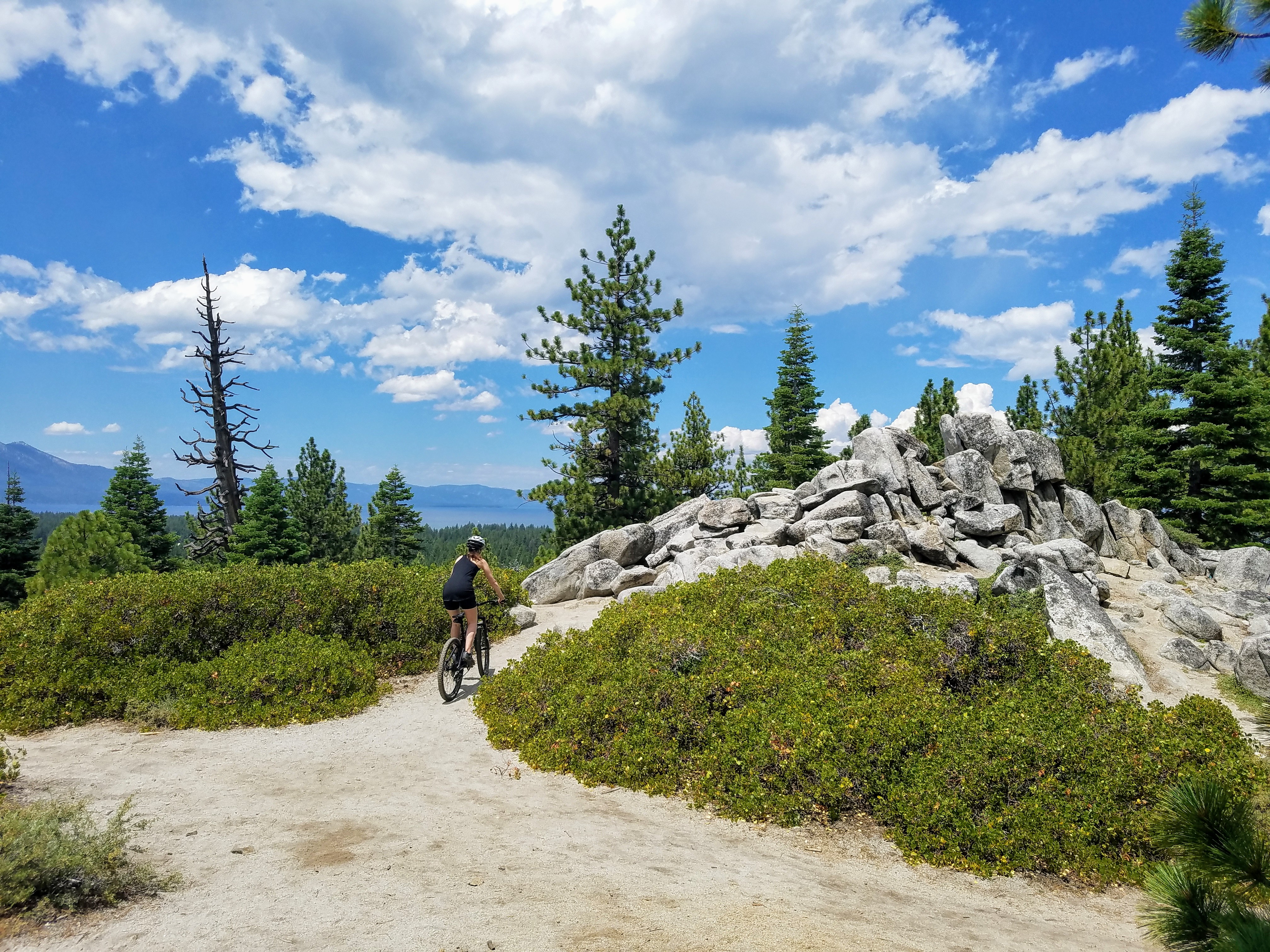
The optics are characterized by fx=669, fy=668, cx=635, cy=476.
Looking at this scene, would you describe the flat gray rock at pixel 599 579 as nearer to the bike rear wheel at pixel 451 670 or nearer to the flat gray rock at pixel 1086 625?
the bike rear wheel at pixel 451 670

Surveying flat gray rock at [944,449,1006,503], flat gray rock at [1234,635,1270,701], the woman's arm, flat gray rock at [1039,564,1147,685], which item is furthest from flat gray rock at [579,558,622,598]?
flat gray rock at [1234,635,1270,701]

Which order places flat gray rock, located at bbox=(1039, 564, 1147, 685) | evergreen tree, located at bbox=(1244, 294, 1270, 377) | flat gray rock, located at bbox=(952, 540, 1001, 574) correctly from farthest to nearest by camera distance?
evergreen tree, located at bbox=(1244, 294, 1270, 377) → flat gray rock, located at bbox=(952, 540, 1001, 574) → flat gray rock, located at bbox=(1039, 564, 1147, 685)

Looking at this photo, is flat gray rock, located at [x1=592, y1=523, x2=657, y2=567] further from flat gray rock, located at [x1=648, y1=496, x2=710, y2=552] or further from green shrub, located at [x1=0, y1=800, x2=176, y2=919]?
green shrub, located at [x1=0, y1=800, x2=176, y2=919]

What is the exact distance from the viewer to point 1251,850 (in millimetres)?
3586

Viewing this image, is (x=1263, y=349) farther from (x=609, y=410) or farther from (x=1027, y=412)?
(x=609, y=410)

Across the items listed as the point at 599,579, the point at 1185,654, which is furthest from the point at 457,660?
the point at 1185,654

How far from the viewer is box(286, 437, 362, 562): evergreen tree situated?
167ft

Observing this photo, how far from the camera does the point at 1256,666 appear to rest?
14.5 m

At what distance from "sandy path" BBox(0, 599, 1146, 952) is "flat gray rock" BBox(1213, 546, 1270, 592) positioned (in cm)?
2243

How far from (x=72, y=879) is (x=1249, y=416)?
128 feet

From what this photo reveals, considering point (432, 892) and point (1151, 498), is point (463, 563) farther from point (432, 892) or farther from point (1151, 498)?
point (1151, 498)

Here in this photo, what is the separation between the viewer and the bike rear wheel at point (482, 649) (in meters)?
13.2

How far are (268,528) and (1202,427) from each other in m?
46.2

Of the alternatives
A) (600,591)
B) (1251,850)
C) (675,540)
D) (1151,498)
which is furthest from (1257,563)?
(1251,850)
